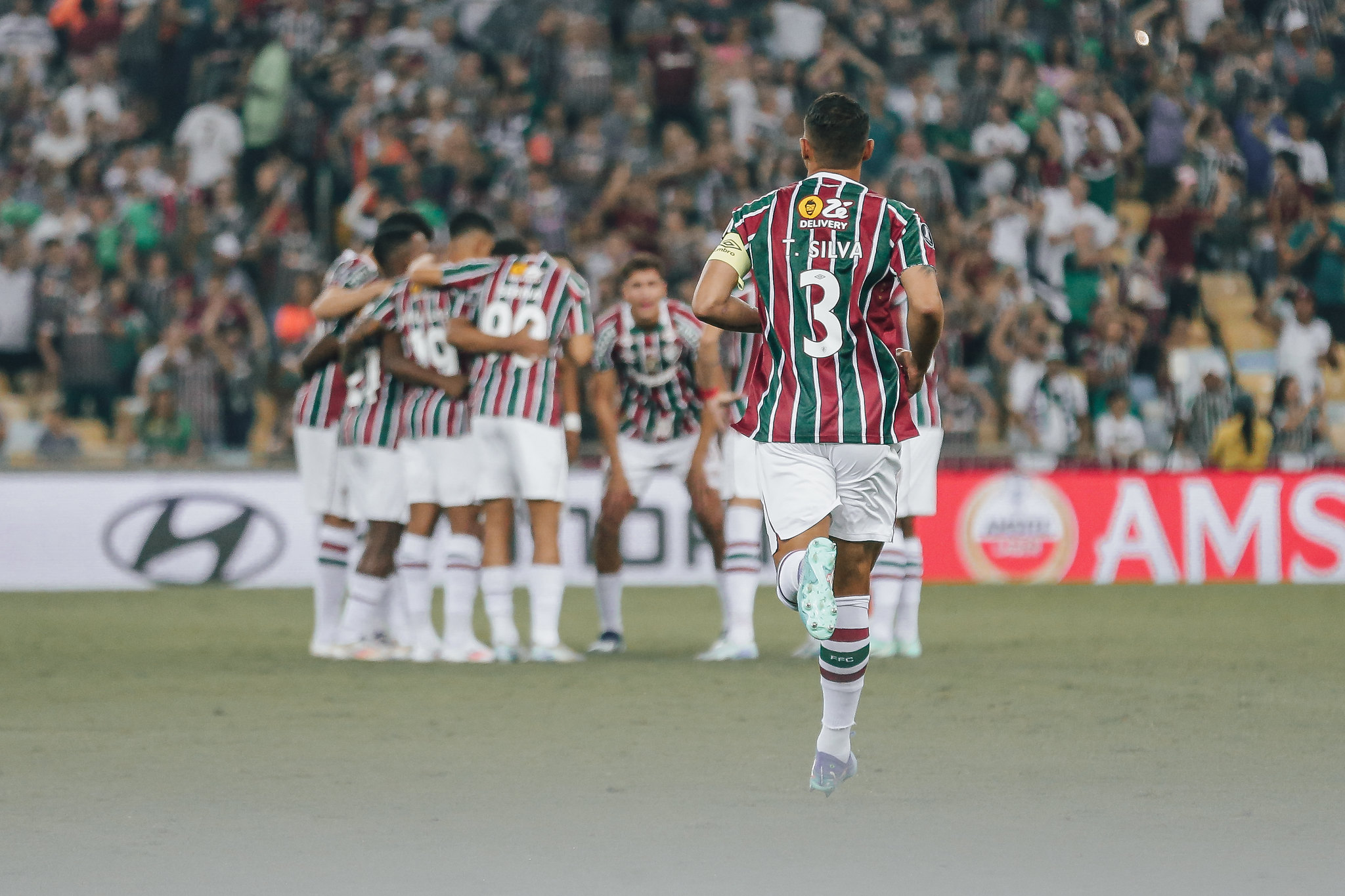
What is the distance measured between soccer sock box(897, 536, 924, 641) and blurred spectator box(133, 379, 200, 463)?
8.07 m

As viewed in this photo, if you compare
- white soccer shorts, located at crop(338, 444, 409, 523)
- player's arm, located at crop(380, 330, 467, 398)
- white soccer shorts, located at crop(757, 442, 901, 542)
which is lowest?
white soccer shorts, located at crop(338, 444, 409, 523)

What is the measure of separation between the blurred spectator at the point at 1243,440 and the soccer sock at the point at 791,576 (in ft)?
40.0

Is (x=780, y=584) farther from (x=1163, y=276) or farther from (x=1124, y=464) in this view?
(x=1163, y=276)

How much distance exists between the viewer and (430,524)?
10.7 m

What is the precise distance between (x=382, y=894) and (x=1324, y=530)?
14.1 metres

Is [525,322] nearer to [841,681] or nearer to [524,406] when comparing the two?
[524,406]

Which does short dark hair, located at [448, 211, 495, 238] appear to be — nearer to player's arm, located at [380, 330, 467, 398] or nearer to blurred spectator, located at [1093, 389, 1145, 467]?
player's arm, located at [380, 330, 467, 398]

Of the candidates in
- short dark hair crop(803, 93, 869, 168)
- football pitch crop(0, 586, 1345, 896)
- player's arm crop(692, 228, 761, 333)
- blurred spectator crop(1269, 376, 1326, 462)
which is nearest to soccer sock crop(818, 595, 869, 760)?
football pitch crop(0, 586, 1345, 896)

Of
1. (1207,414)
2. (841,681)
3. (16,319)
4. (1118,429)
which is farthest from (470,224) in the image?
(16,319)

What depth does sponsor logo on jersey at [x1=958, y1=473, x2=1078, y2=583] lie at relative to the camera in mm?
17188

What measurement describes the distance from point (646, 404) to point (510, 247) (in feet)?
3.69

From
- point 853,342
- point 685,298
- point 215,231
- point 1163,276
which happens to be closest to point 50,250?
point 215,231

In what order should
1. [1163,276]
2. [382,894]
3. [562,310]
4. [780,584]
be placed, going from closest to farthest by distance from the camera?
[382,894] → [780,584] → [562,310] → [1163,276]

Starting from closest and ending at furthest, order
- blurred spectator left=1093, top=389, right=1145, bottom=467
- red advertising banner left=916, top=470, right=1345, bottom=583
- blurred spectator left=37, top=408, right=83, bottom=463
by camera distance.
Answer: blurred spectator left=37, top=408, right=83, bottom=463 < red advertising banner left=916, top=470, right=1345, bottom=583 < blurred spectator left=1093, top=389, right=1145, bottom=467
